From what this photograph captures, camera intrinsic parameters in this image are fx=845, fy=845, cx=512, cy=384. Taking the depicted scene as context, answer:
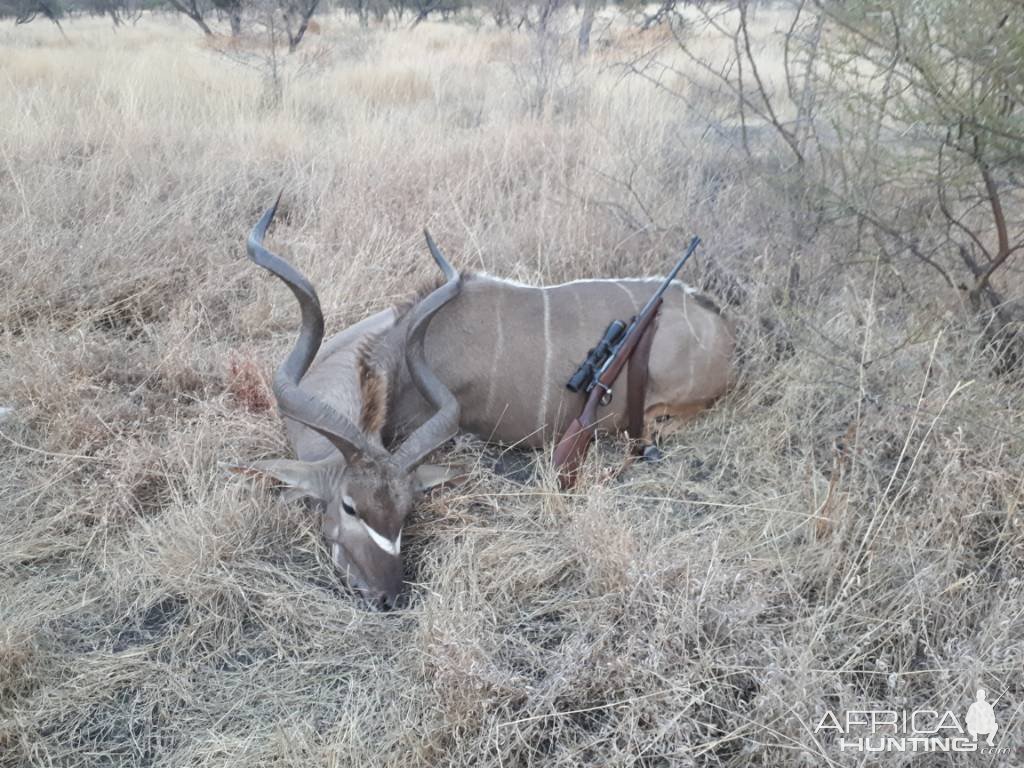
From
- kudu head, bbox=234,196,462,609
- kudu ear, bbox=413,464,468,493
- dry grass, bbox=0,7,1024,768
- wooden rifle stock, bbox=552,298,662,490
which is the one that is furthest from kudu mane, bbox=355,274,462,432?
wooden rifle stock, bbox=552,298,662,490

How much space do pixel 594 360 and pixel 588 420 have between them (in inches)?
12.8

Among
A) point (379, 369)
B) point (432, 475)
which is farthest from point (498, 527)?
point (379, 369)

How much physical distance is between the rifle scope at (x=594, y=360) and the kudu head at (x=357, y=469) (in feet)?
2.39

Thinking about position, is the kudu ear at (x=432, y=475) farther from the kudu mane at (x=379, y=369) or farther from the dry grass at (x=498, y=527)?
the kudu mane at (x=379, y=369)

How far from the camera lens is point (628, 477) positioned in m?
3.54

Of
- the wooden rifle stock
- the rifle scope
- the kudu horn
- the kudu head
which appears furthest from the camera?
the rifle scope

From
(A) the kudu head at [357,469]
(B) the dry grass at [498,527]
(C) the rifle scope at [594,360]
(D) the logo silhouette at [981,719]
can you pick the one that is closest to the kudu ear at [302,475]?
(A) the kudu head at [357,469]

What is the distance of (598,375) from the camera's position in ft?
12.0

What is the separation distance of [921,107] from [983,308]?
3.13 ft

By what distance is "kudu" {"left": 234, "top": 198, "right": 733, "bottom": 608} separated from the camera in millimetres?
2918

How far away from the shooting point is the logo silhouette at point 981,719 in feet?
6.94

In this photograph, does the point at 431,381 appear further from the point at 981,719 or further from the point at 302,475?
the point at 981,719

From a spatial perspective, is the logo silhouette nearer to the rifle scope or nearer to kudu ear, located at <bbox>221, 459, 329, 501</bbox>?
the rifle scope

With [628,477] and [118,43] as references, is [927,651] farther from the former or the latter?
[118,43]
